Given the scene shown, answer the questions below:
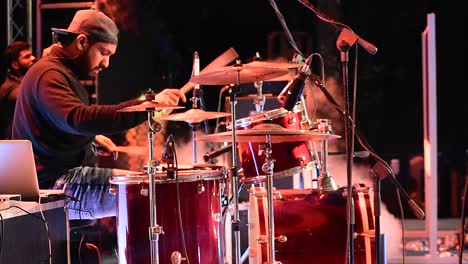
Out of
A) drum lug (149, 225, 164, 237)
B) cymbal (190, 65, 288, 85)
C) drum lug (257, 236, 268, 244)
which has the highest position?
cymbal (190, 65, 288, 85)

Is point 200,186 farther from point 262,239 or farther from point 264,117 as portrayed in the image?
point 264,117

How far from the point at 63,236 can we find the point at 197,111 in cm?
158

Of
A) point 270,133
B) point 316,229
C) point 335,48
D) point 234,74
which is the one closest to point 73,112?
point 234,74

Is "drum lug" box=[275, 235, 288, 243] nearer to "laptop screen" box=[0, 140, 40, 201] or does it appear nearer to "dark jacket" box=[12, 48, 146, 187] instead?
"dark jacket" box=[12, 48, 146, 187]

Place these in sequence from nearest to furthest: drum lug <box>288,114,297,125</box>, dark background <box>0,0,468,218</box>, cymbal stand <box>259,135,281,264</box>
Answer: cymbal stand <box>259,135,281,264</box> < drum lug <box>288,114,297,125</box> < dark background <box>0,0,468,218</box>

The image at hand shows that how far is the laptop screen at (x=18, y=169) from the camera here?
3.01 meters

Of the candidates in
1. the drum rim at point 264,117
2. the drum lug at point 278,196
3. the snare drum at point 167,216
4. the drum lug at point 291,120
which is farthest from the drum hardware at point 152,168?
the drum lug at point 291,120

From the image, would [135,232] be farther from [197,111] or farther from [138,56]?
[138,56]

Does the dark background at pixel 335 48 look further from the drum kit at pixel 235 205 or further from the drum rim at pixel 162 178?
the drum rim at pixel 162 178

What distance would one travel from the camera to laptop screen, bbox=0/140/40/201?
3.01 m

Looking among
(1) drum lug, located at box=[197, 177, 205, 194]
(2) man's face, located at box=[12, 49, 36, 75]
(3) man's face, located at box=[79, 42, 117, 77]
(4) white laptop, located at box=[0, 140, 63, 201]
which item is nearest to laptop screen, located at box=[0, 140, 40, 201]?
(4) white laptop, located at box=[0, 140, 63, 201]

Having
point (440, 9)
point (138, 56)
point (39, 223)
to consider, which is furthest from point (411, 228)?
point (39, 223)

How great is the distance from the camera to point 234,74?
3613mm

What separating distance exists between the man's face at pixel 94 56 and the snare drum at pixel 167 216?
86cm
